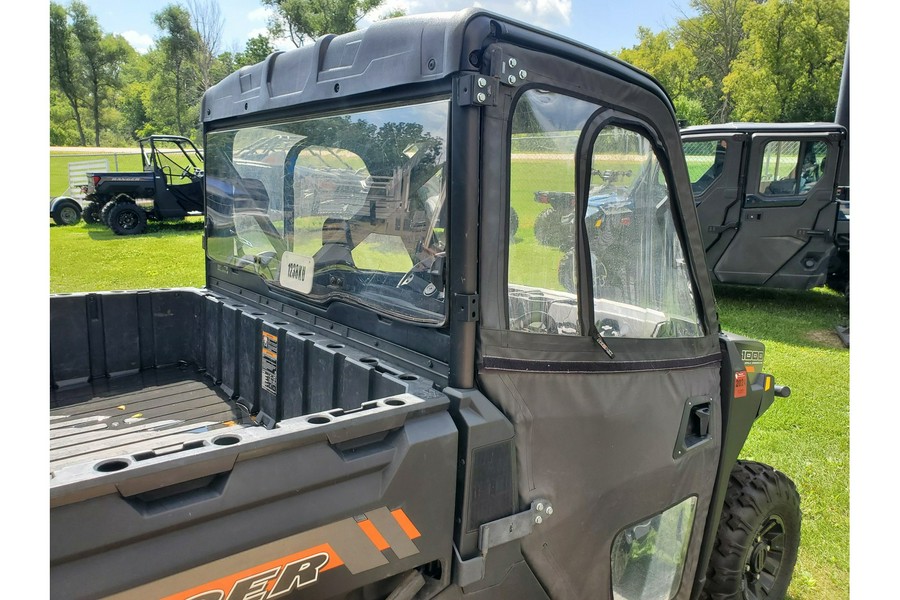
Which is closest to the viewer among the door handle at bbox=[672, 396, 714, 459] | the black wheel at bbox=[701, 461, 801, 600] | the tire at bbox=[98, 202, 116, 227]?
the door handle at bbox=[672, 396, 714, 459]

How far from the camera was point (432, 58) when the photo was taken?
173 centimetres

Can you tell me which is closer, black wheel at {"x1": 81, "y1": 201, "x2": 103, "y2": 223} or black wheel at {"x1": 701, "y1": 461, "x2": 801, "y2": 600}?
black wheel at {"x1": 701, "y1": 461, "x2": 801, "y2": 600}

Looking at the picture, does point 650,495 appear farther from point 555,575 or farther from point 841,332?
point 841,332

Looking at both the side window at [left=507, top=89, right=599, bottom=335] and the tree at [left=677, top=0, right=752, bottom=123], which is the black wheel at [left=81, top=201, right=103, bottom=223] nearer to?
the side window at [left=507, top=89, right=599, bottom=335]

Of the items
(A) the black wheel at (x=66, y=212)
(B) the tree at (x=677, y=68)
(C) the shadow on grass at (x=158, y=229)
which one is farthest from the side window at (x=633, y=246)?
(B) the tree at (x=677, y=68)

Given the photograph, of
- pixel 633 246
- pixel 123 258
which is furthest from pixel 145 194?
pixel 633 246

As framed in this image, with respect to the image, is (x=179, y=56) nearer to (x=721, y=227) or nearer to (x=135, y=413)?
(x=721, y=227)

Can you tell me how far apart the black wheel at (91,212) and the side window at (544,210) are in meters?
17.4

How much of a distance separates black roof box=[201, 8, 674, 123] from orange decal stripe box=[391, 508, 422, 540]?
111 cm

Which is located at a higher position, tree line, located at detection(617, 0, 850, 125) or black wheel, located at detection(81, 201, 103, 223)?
tree line, located at detection(617, 0, 850, 125)

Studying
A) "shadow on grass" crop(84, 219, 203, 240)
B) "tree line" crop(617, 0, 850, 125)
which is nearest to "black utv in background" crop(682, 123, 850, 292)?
"shadow on grass" crop(84, 219, 203, 240)

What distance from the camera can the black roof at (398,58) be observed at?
5.46 feet

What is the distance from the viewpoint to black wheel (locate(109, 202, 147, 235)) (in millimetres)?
15562

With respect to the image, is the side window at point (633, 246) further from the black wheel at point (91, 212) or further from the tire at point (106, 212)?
the black wheel at point (91, 212)
